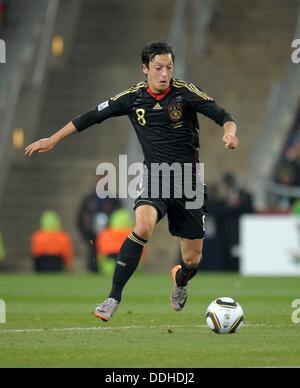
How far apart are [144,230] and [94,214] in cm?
1341

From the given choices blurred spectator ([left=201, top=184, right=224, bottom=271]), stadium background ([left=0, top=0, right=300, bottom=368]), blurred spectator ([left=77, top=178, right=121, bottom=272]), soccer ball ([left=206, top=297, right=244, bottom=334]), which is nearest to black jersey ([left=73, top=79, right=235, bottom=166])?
soccer ball ([left=206, top=297, right=244, bottom=334])

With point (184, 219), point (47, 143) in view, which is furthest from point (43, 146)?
point (184, 219)

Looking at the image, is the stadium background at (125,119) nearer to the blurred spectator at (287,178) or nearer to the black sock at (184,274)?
the blurred spectator at (287,178)

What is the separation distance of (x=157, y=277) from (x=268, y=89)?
26.7ft

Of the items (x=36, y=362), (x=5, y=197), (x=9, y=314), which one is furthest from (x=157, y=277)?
(x=36, y=362)

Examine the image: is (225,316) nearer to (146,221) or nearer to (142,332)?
(142,332)

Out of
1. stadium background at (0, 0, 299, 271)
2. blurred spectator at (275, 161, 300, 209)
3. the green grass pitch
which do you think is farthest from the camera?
stadium background at (0, 0, 299, 271)

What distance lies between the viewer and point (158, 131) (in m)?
11.8

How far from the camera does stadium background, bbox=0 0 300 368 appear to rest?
22766mm

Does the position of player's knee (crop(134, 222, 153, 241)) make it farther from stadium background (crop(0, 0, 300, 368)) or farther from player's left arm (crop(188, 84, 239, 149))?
stadium background (crop(0, 0, 300, 368))

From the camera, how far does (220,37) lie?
3064 centimetres

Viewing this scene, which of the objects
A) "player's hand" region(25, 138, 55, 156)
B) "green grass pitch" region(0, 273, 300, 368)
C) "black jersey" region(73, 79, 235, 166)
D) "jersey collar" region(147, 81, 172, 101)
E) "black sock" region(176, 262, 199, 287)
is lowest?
"green grass pitch" region(0, 273, 300, 368)

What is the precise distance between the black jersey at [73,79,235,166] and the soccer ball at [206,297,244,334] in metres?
1.55
